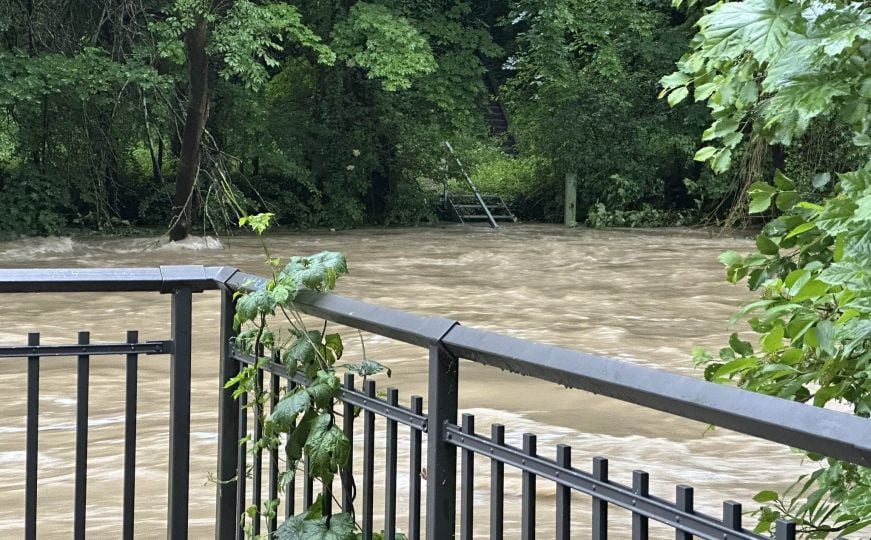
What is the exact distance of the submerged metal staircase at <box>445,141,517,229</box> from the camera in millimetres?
34656

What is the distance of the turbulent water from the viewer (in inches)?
285

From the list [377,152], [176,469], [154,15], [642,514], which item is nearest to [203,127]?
[154,15]

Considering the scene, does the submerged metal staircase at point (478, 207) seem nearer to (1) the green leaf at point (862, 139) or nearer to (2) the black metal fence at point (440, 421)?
(2) the black metal fence at point (440, 421)

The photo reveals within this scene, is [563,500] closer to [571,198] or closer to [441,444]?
[441,444]

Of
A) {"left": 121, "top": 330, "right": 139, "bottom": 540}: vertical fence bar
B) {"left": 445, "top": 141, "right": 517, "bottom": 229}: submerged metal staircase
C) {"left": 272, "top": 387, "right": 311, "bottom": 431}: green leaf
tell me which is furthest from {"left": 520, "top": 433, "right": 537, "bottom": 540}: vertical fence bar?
{"left": 445, "top": 141, "right": 517, "bottom": 229}: submerged metal staircase

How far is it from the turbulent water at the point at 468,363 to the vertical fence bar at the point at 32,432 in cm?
73

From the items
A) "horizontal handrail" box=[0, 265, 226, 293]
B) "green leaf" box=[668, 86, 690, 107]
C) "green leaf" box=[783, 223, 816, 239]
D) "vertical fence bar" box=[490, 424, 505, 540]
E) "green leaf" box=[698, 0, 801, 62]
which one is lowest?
"vertical fence bar" box=[490, 424, 505, 540]

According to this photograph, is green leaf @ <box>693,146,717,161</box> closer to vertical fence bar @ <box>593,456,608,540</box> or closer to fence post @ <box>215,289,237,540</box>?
vertical fence bar @ <box>593,456,608,540</box>

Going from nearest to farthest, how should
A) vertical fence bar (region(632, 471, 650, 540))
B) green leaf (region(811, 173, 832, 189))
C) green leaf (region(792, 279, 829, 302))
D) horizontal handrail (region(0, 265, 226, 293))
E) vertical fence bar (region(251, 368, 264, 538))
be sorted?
1. vertical fence bar (region(632, 471, 650, 540))
2. green leaf (region(792, 279, 829, 302))
3. green leaf (region(811, 173, 832, 189))
4. horizontal handrail (region(0, 265, 226, 293))
5. vertical fence bar (region(251, 368, 264, 538))

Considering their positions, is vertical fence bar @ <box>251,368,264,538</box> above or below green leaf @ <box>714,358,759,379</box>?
below

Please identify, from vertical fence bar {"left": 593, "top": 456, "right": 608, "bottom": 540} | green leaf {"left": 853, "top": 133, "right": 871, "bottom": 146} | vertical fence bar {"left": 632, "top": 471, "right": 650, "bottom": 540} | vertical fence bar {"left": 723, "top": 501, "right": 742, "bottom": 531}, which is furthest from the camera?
green leaf {"left": 853, "top": 133, "right": 871, "bottom": 146}

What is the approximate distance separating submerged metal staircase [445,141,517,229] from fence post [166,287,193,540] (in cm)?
3052

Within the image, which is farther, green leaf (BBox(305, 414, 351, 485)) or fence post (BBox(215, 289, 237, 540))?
fence post (BBox(215, 289, 237, 540))

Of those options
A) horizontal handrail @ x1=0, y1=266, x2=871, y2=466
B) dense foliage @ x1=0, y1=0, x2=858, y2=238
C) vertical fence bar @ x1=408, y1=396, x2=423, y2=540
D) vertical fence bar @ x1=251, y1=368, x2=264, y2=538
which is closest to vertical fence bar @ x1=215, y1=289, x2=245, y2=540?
vertical fence bar @ x1=251, y1=368, x2=264, y2=538
